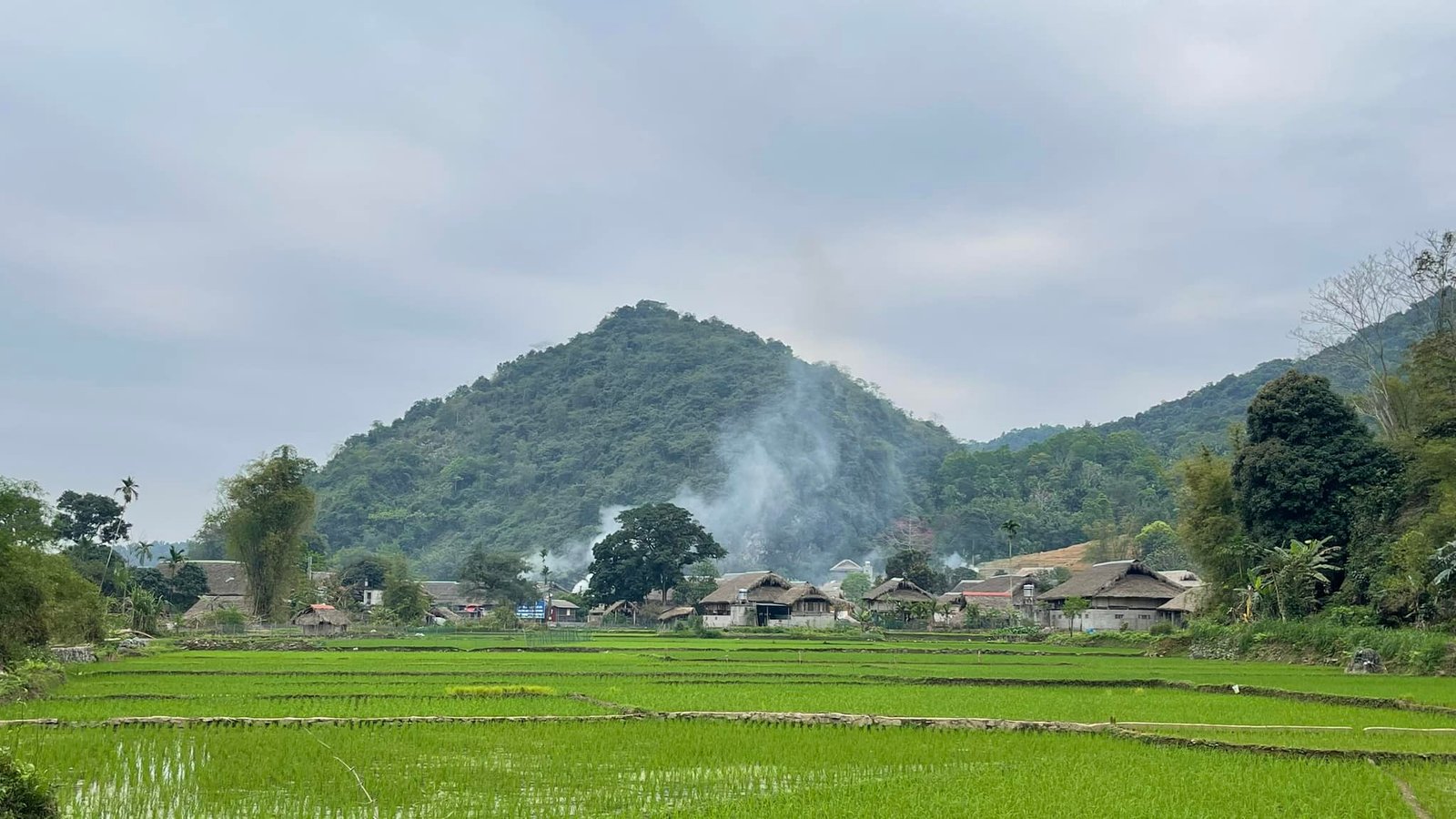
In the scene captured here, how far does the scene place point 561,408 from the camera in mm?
168875

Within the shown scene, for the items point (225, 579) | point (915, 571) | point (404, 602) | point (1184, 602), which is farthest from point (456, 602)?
point (1184, 602)

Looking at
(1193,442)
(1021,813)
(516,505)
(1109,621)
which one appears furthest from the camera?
(516,505)

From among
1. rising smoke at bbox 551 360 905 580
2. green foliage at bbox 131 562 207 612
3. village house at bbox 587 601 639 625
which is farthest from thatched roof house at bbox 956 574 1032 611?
green foliage at bbox 131 562 207 612

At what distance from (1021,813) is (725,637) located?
47433mm

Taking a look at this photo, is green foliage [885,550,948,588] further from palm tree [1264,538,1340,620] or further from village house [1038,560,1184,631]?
palm tree [1264,538,1340,620]

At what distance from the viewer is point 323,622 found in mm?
62781

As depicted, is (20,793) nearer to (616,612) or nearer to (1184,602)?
(1184,602)

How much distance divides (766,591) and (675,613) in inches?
264

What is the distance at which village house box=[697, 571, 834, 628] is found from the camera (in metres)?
72.5

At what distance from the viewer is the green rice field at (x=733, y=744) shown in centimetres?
1142

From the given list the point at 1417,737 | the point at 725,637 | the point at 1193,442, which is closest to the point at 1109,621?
the point at 725,637

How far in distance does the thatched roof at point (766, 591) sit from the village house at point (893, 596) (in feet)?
10.8

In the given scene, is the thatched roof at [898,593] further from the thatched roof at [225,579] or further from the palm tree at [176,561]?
the palm tree at [176,561]

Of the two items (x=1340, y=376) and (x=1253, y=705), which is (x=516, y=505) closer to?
(x=1340, y=376)
